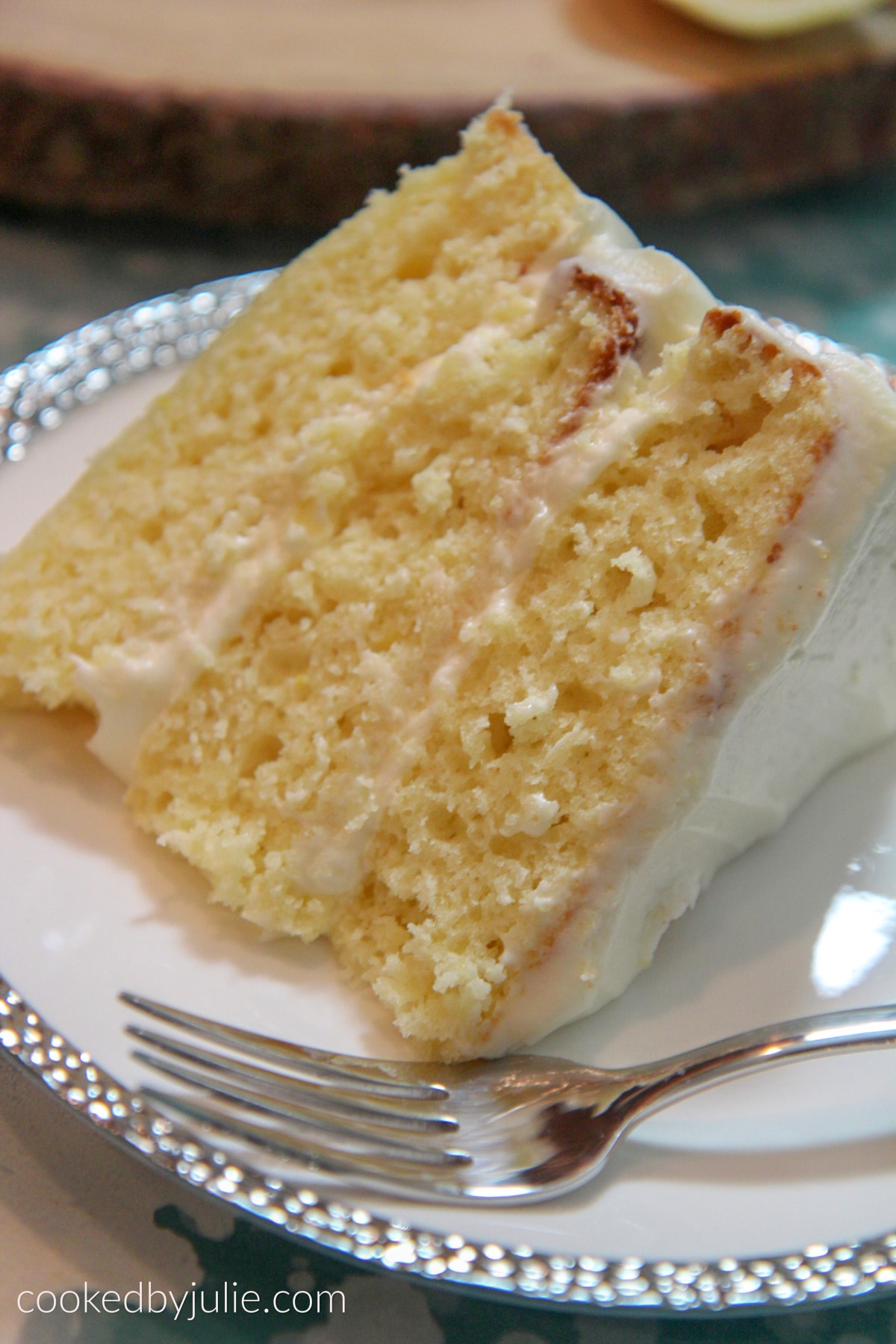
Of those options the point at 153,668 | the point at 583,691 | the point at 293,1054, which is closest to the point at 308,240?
the point at 153,668

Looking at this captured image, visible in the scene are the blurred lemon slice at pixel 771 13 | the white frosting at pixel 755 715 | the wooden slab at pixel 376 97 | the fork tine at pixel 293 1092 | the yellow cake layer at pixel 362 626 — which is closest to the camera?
the fork tine at pixel 293 1092

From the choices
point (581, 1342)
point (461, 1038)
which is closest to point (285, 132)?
point (461, 1038)

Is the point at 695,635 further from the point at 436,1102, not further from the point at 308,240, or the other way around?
the point at 308,240

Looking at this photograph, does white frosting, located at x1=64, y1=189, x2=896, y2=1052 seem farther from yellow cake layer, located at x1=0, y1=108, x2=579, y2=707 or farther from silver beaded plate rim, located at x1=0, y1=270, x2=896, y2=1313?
silver beaded plate rim, located at x1=0, y1=270, x2=896, y2=1313

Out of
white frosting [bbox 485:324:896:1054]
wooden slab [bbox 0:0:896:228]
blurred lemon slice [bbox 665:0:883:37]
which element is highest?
blurred lemon slice [bbox 665:0:883:37]

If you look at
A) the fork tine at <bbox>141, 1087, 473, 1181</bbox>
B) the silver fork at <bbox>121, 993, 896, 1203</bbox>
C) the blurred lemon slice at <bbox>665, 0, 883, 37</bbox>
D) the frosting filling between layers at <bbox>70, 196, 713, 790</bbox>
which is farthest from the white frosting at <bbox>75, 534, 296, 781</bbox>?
the blurred lemon slice at <bbox>665, 0, 883, 37</bbox>

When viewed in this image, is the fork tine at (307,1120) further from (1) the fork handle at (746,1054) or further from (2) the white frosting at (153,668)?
(2) the white frosting at (153,668)

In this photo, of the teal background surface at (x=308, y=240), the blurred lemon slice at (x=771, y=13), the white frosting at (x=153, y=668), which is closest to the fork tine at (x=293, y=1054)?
the teal background surface at (x=308, y=240)
